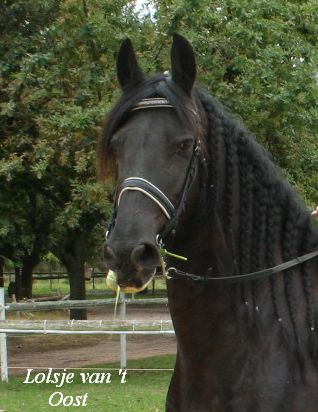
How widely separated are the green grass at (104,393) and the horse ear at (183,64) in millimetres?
6146

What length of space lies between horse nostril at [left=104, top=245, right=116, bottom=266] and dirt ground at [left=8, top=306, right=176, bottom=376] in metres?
9.82

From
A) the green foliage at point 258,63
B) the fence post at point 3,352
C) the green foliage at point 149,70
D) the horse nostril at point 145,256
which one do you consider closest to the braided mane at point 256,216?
the horse nostril at point 145,256

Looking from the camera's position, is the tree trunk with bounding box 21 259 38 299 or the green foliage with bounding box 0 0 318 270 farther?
the tree trunk with bounding box 21 259 38 299

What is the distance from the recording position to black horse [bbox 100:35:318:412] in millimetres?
2822

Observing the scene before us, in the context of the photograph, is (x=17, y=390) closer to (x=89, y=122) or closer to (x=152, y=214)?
(x=89, y=122)

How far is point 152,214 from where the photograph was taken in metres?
2.68

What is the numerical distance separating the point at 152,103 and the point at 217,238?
673mm

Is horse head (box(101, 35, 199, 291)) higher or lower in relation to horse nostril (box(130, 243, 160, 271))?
higher

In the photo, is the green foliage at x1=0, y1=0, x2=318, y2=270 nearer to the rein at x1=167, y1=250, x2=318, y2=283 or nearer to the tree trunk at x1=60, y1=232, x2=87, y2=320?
the tree trunk at x1=60, y1=232, x2=87, y2=320

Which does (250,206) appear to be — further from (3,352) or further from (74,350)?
(74,350)

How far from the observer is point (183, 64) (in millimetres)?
3008

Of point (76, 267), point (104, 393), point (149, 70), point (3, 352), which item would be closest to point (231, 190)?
point (149, 70)

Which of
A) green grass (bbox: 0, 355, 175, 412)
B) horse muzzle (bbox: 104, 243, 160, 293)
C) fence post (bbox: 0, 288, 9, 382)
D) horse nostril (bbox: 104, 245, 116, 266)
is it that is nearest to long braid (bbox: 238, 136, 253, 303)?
horse muzzle (bbox: 104, 243, 160, 293)

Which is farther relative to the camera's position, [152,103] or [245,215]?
[245,215]
